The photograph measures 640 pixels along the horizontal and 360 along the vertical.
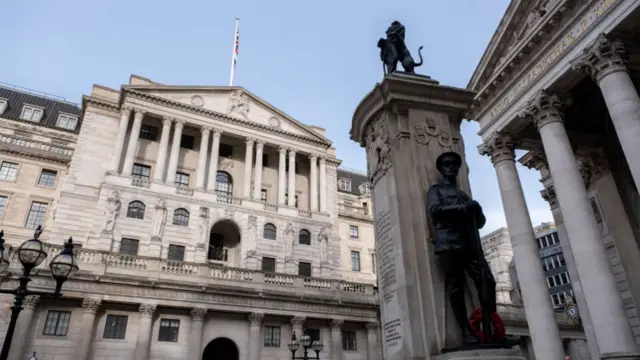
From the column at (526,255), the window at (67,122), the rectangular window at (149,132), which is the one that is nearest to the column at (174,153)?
the rectangular window at (149,132)

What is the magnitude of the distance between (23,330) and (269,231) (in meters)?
18.9

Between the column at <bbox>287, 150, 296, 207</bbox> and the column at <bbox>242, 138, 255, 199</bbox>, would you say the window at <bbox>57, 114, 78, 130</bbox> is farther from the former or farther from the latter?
the column at <bbox>287, 150, 296, 207</bbox>

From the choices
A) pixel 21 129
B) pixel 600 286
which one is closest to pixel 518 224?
pixel 600 286

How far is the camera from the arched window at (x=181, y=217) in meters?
34.2

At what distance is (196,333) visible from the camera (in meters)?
26.9

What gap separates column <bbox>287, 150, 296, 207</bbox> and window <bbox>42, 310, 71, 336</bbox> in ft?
65.8

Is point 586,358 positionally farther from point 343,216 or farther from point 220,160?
point 220,160

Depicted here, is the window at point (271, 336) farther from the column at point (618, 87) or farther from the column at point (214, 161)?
the column at point (618, 87)

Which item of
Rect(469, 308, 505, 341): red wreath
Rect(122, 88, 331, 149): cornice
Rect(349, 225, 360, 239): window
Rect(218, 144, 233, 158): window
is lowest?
Rect(469, 308, 505, 341): red wreath

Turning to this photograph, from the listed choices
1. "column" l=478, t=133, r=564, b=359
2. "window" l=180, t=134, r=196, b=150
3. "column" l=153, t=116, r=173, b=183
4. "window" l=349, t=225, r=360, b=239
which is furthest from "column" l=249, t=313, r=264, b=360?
"window" l=349, t=225, r=360, b=239

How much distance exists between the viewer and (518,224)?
18.0 meters

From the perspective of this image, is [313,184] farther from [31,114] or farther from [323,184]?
[31,114]

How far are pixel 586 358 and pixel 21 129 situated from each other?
61596 mm

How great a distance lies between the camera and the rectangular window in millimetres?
38719
